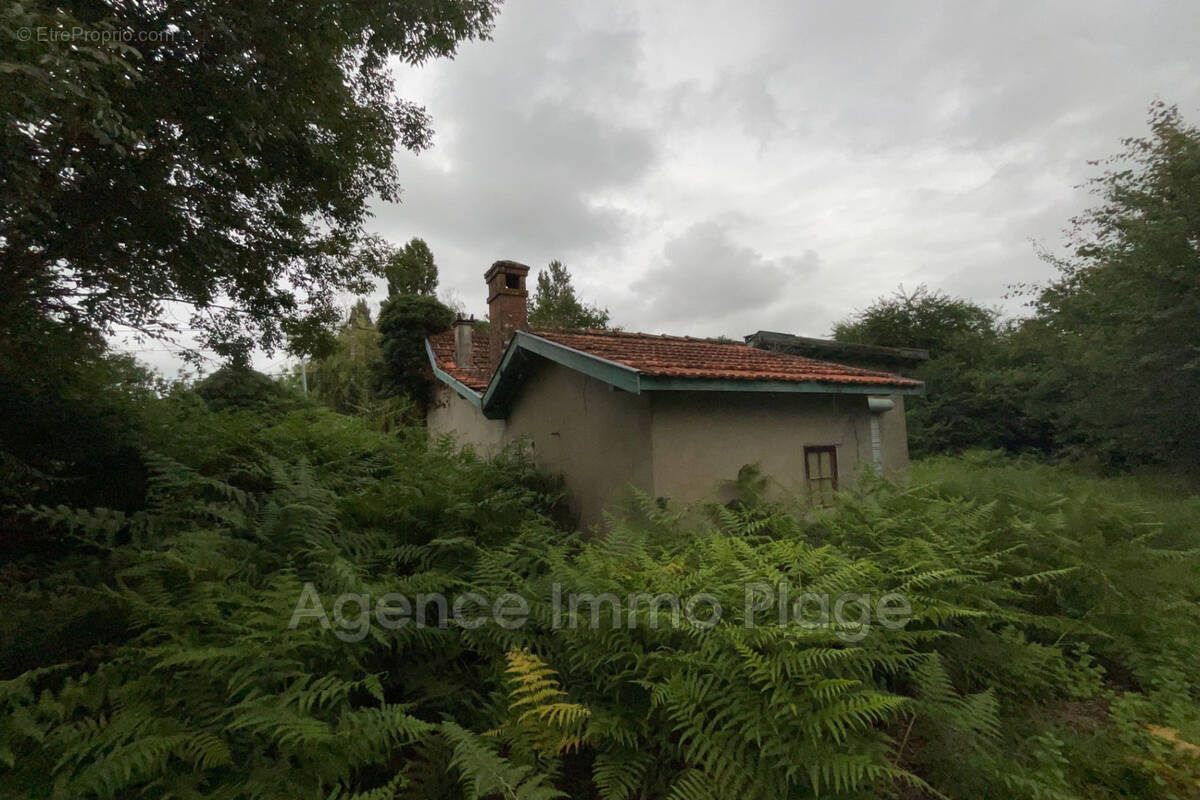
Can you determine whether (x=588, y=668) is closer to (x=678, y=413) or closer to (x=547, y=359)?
(x=678, y=413)

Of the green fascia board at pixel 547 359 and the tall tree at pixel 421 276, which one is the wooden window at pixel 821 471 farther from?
the tall tree at pixel 421 276

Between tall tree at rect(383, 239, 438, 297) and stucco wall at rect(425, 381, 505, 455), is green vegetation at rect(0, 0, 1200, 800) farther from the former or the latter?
tall tree at rect(383, 239, 438, 297)

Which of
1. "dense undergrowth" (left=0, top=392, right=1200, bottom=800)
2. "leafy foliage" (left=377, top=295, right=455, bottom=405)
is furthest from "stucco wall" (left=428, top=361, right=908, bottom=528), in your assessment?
"leafy foliage" (left=377, top=295, right=455, bottom=405)

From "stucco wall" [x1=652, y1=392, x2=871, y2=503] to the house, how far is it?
1 cm

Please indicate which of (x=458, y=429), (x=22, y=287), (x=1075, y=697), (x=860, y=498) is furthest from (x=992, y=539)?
(x=458, y=429)

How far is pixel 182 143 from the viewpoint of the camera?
12.7ft

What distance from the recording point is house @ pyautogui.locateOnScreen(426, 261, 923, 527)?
573cm

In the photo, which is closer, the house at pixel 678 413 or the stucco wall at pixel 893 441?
the house at pixel 678 413

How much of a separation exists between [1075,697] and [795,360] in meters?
5.26

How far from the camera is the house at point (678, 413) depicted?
5.73m

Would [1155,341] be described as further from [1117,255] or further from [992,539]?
[992,539]

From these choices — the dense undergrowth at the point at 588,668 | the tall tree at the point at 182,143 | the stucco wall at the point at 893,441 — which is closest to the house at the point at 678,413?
the stucco wall at the point at 893,441

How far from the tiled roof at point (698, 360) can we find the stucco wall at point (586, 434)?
0.44 m

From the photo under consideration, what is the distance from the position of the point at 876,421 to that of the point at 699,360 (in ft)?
11.5
